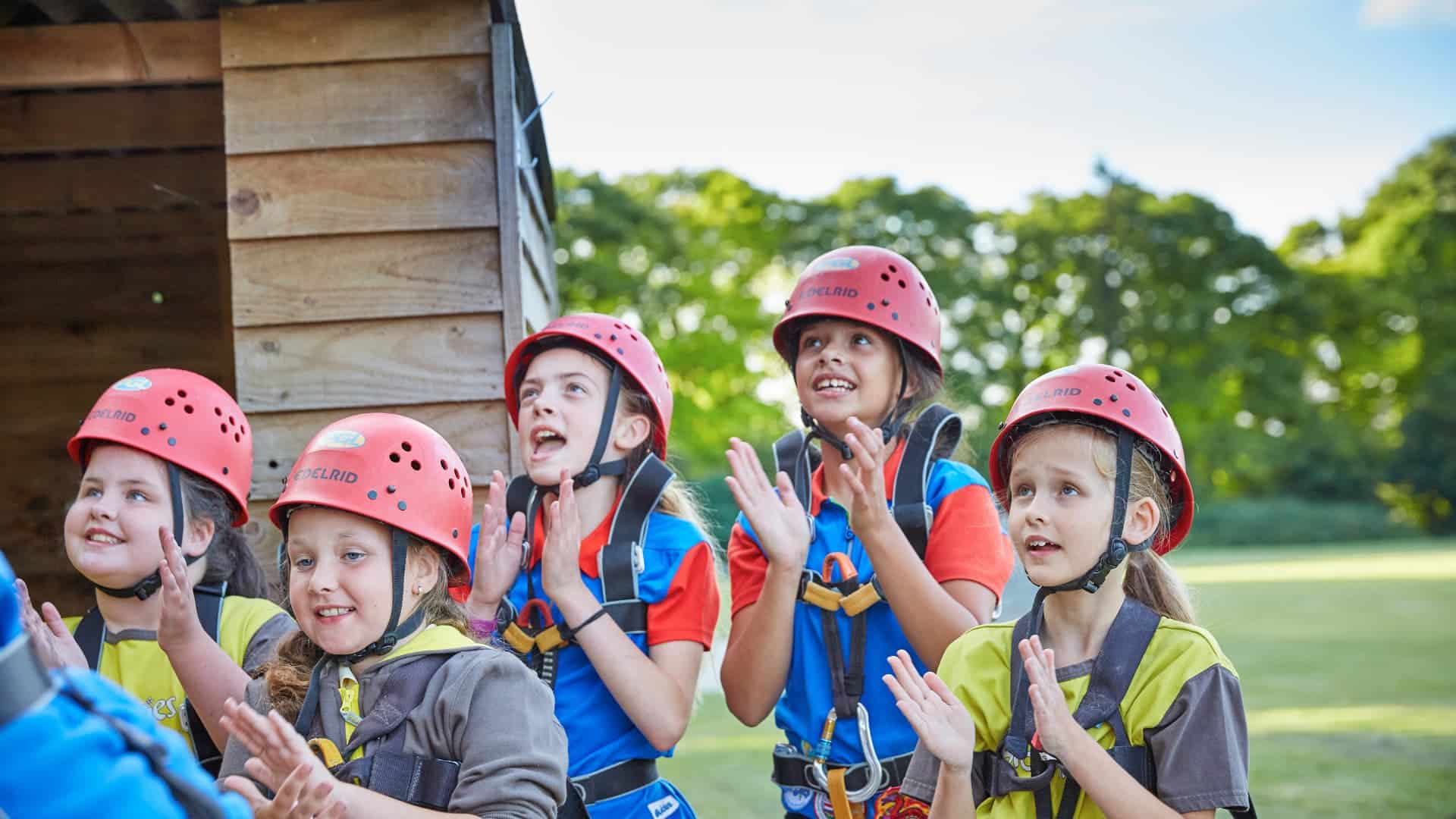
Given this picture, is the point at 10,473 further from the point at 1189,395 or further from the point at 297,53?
the point at 1189,395

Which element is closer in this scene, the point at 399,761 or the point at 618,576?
the point at 399,761

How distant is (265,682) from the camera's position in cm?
287

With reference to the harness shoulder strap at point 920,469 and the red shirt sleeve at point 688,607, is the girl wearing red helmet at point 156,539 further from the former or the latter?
the harness shoulder strap at point 920,469

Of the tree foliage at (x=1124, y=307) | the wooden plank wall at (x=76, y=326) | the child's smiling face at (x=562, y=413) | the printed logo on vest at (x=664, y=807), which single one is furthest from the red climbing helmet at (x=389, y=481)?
the tree foliage at (x=1124, y=307)

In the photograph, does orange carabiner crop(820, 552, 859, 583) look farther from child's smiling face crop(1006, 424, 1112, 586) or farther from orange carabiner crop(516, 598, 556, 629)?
orange carabiner crop(516, 598, 556, 629)

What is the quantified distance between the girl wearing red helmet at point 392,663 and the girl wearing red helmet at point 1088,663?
0.84 metres

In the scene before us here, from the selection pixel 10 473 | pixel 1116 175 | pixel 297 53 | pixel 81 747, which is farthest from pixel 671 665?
pixel 1116 175

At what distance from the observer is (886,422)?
12.5ft

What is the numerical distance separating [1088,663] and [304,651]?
184 cm

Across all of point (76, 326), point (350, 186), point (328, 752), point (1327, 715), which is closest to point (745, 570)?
point (328, 752)

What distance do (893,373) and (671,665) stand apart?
45.5 inches

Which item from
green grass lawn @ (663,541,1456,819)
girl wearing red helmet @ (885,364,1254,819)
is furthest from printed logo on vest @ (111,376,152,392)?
green grass lawn @ (663,541,1456,819)

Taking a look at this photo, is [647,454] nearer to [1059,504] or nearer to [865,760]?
[865,760]

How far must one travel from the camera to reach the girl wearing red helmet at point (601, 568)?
3.33 metres
